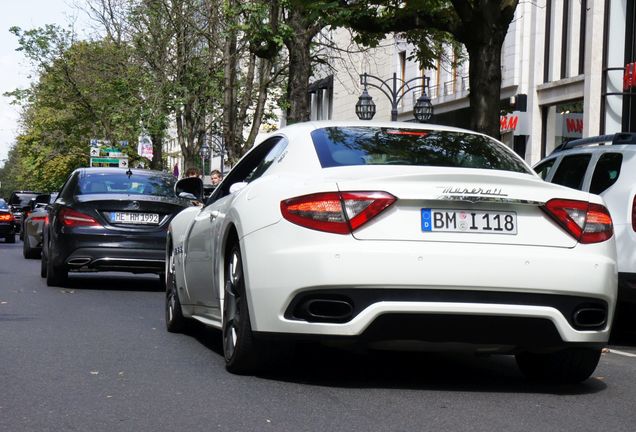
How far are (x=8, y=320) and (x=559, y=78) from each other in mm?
26762

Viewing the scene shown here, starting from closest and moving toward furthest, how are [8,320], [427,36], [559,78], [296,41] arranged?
1. [8,320]
2. [427,36]
3. [296,41]
4. [559,78]

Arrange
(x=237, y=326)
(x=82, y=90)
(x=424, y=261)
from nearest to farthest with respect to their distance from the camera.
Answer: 1. (x=424, y=261)
2. (x=237, y=326)
3. (x=82, y=90)

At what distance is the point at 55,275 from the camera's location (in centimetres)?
1580

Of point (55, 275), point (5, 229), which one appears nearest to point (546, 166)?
point (55, 275)

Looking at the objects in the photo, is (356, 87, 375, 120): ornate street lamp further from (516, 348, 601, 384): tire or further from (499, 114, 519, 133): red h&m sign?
(516, 348, 601, 384): tire

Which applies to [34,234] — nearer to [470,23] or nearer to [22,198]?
[470,23]

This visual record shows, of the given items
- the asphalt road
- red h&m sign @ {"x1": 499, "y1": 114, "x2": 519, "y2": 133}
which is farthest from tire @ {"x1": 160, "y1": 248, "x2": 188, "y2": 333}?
red h&m sign @ {"x1": 499, "y1": 114, "x2": 519, "y2": 133}

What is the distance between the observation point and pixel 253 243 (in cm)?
691

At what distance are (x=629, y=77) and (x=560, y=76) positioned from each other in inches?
213

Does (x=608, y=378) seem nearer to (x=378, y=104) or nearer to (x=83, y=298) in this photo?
(x=83, y=298)

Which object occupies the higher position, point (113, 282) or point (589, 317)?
point (589, 317)

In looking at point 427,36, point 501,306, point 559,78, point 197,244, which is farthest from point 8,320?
point 559,78

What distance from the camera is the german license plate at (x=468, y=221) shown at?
6.57 metres

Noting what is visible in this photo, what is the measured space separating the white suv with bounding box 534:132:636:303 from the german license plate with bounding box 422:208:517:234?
12.3 ft
